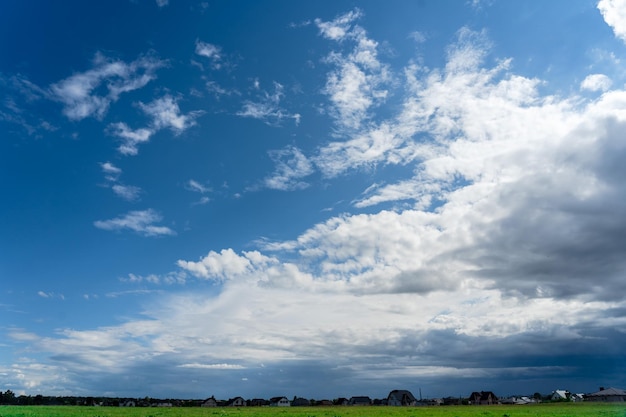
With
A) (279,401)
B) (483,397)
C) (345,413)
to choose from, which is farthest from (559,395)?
(345,413)

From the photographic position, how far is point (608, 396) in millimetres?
143500

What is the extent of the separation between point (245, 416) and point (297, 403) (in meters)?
140

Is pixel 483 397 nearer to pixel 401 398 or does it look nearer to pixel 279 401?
pixel 401 398

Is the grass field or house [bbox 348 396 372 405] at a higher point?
the grass field

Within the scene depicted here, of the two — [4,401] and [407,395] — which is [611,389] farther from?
[4,401]

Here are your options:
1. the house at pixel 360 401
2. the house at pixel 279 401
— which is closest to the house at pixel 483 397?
the house at pixel 360 401

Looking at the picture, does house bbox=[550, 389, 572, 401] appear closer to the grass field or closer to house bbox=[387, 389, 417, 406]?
house bbox=[387, 389, 417, 406]

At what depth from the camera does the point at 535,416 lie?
59688 mm

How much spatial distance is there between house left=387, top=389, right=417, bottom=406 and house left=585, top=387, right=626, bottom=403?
53590 millimetres

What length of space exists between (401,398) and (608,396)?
60.9m

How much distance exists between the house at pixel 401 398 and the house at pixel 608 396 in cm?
5359

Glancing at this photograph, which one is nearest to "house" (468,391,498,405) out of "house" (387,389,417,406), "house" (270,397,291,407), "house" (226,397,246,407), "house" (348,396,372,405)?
"house" (387,389,417,406)

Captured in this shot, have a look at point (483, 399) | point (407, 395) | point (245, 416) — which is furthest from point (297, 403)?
point (245, 416)

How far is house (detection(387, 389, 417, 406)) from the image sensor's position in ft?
550
